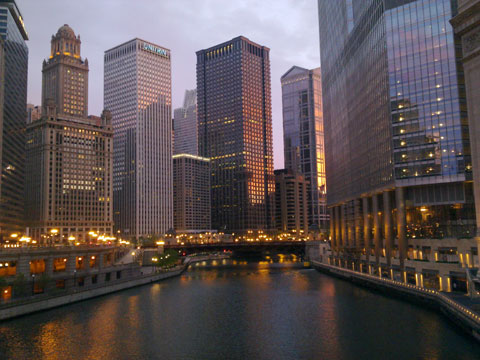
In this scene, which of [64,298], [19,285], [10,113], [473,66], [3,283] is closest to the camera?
[473,66]

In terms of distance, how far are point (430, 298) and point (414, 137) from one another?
4303cm

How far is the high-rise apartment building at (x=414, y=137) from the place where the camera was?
10312cm

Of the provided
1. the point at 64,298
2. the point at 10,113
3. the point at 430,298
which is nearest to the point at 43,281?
the point at 64,298

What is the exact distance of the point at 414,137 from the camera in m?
109

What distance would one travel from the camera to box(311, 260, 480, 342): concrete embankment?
5825 cm

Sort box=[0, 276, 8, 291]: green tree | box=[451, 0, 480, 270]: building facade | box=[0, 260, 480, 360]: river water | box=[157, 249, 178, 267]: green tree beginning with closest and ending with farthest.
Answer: box=[0, 260, 480, 360]: river water → box=[451, 0, 480, 270]: building facade → box=[0, 276, 8, 291]: green tree → box=[157, 249, 178, 267]: green tree

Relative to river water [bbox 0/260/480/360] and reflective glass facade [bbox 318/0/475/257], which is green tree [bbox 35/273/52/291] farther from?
reflective glass facade [bbox 318/0/475/257]

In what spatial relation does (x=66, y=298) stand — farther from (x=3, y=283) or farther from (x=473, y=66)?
(x=473, y=66)

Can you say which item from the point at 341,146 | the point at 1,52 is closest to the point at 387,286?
the point at 341,146

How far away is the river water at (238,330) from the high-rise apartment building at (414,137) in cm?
1837

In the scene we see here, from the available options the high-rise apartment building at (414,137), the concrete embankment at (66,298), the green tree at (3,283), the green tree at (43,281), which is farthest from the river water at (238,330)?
the high-rise apartment building at (414,137)

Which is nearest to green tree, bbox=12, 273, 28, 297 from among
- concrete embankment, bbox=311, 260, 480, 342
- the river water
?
the river water

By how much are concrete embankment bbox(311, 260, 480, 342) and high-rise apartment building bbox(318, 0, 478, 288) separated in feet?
20.3

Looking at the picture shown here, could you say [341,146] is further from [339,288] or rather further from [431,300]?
[431,300]
